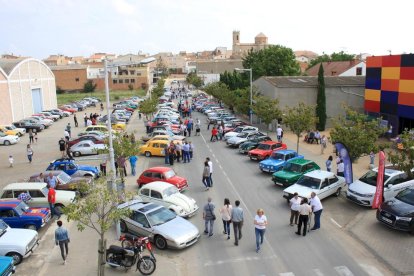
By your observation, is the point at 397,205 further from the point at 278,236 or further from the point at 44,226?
the point at 44,226

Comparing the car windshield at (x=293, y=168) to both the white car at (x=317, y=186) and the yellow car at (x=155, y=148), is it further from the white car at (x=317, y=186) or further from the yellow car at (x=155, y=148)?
the yellow car at (x=155, y=148)

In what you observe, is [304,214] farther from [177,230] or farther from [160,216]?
[160,216]

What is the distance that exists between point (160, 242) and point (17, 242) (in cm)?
473

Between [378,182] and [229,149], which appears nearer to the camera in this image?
[378,182]

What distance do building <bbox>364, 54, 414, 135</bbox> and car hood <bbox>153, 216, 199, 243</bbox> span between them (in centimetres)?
2443

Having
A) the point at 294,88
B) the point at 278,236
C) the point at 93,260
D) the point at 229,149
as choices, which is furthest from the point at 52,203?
the point at 294,88

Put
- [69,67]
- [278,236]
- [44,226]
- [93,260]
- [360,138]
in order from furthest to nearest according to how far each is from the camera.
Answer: [69,67] → [360,138] → [44,226] → [278,236] → [93,260]

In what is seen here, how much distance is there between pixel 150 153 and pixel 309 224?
54.7ft

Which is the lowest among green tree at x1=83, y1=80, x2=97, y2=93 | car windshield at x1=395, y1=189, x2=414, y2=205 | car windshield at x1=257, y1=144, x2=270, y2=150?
car windshield at x1=257, y1=144, x2=270, y2=150

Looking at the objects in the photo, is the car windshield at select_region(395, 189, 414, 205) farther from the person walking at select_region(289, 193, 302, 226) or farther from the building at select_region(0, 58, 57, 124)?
the building at select_region(0, 58, 57, 124)

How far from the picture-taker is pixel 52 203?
55.7 ft

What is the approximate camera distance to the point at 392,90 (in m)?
33.3

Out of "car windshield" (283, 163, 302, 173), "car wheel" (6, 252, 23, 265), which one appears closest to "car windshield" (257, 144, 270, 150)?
"car windshield" (283, 163, 302, 173)

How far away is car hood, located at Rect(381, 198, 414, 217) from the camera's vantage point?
47.3ft
